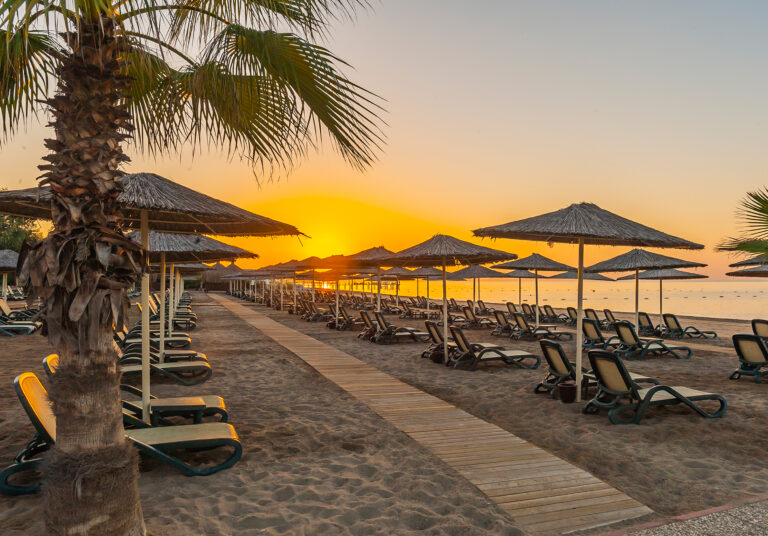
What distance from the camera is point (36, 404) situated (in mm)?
3684

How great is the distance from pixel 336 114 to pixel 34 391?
323 centimetres

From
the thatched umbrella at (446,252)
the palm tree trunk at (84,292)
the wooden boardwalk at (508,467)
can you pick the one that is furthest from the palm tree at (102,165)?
the thatched umbrella at (446,252)

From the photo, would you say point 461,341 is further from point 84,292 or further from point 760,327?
point 84,292

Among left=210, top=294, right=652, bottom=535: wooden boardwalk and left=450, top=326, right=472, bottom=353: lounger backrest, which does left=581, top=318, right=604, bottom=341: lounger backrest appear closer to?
left=450, top=326, right=472, bottom=353: lounger backrest

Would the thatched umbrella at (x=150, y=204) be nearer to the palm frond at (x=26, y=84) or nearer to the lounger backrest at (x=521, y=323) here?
the palm frond at (x=26, y=84)

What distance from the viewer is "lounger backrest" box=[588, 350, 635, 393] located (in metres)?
5.94

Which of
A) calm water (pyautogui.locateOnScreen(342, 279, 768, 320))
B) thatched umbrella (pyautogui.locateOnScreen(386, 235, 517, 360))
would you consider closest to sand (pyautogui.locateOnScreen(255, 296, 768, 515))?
thatched umbrella (pyautogui.locateOnScreen(386, 235, 517, 360))

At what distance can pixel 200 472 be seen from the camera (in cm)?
403

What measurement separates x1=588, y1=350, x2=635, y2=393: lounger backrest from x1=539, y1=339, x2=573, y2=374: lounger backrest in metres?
0.77

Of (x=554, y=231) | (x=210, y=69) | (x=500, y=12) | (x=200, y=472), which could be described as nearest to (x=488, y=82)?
(x=500, y=12)

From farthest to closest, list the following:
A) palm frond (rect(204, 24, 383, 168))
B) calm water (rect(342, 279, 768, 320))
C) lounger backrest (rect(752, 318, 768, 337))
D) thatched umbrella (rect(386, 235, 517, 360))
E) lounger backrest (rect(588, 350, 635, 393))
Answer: calm water (rect(342, 279, 768, 320))
lounger backrest (rect(752, 318, 768, 337))
thatched umbrella (rect(386, 235, 517, 360))
lounger backrest (rect(588, 350, 635, 393))
palm frond (rect(204, 24, 383, 168))

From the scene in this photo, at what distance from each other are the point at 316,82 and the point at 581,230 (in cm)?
485

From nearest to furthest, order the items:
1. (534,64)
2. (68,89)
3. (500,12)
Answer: (68,89), (500,12), (534,64)

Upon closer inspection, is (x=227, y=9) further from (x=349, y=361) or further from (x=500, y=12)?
(x=500, y=12)
